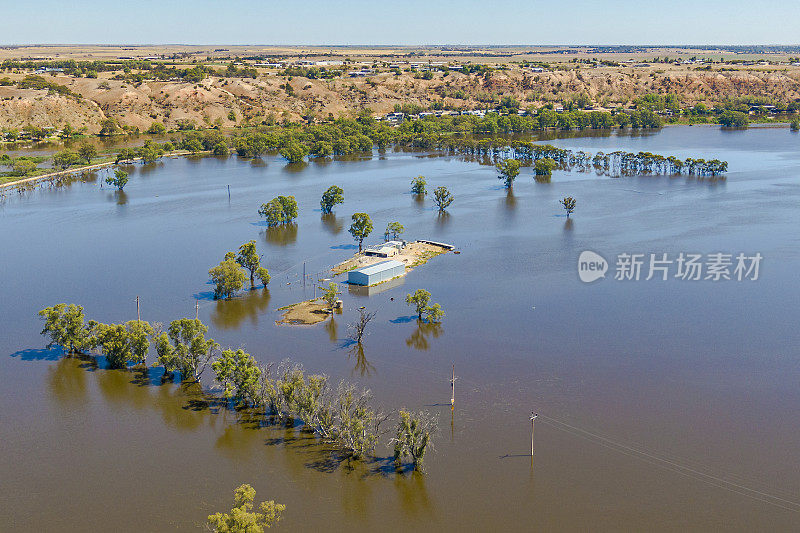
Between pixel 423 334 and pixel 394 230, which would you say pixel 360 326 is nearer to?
pixel 423 334

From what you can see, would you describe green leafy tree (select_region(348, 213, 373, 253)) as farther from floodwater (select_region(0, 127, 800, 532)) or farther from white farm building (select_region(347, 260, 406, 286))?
white farm building (select_region(347, 260, 406, 286))

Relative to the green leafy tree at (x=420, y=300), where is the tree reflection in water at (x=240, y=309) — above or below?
below

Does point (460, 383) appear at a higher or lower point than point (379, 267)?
lower

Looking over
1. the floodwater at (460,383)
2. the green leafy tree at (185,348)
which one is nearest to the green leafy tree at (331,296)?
the floodwater at (460,383)

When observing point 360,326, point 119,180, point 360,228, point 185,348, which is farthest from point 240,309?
point 119,180

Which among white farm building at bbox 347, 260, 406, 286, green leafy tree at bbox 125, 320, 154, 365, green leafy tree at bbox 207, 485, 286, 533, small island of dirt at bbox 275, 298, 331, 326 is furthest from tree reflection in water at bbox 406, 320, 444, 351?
green leafy tree at bbox 207, 485, 286, 533

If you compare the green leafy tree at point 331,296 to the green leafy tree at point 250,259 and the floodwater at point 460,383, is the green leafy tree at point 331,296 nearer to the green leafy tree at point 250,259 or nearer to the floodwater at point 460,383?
the floodwater at point 460,383

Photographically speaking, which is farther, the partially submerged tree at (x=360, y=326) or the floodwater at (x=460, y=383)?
the partially submerged tree at (x=360, y=326)
